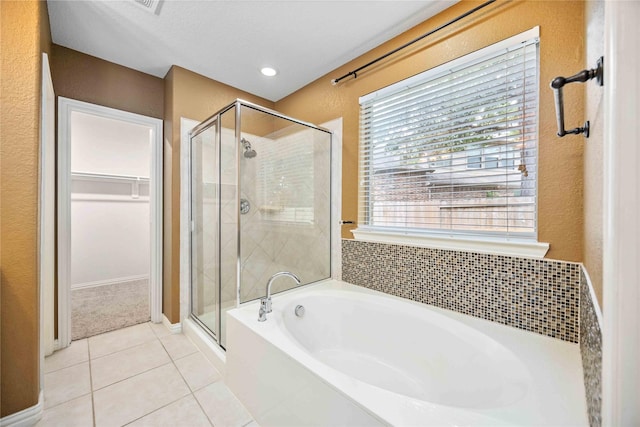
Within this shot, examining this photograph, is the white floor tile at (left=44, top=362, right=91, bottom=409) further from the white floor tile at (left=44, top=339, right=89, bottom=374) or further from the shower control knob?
the shower control knob

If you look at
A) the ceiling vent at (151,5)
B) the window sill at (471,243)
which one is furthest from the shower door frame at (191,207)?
the window sill at (471,243)

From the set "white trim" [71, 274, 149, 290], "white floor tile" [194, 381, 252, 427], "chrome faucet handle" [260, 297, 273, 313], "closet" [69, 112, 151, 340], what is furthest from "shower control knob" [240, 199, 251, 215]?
"white trim" [71, 274, 149, 290]

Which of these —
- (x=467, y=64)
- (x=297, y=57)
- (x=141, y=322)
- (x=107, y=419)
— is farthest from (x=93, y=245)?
(x=467, y=64)

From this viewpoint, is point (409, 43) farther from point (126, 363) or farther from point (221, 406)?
point (126, 363)

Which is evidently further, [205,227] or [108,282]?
[108,282]

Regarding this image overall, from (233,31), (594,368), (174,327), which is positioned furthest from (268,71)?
(594,368)

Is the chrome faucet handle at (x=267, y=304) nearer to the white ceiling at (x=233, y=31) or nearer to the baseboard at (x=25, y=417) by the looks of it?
the baseboard at (x=25, y=417)

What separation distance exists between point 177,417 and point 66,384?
2.90 feet

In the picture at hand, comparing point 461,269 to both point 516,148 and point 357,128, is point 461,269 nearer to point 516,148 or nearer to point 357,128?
point 516,148

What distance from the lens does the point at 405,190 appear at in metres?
1.89

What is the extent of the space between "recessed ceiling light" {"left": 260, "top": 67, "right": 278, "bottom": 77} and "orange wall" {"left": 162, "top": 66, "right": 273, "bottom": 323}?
60 cm

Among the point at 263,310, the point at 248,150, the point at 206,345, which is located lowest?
the point at 206,345

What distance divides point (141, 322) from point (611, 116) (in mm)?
3367

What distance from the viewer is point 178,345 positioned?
215 centimetres
